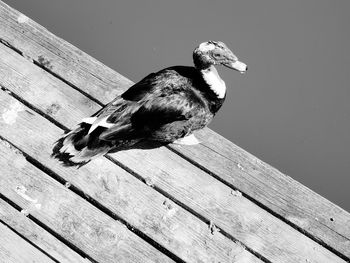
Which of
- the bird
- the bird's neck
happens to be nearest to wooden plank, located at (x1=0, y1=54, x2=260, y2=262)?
the bird

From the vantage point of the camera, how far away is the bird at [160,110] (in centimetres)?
218

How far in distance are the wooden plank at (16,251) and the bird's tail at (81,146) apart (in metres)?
0.45

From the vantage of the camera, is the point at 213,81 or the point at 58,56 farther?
the point at 58,56

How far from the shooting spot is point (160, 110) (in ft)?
7.05

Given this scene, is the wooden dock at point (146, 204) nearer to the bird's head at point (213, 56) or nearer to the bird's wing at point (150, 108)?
the bird's wing at point (150, 108)

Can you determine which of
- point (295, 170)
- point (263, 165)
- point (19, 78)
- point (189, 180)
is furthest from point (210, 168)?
point (19, 78)

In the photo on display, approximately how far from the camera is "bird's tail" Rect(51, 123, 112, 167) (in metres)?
2.28

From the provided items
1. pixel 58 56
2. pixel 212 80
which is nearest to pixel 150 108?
pixel 212 80

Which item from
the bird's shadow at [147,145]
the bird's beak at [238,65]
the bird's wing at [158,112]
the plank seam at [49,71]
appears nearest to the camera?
the bird's wing at [158,112]

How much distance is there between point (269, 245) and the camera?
7.38 ft

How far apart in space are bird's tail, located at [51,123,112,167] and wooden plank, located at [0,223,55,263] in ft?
1.48

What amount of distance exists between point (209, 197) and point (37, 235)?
91cm

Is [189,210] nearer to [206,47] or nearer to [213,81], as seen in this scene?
[213,81]

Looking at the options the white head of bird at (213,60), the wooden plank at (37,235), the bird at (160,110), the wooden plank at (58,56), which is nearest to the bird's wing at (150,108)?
the bird at (160,110)
